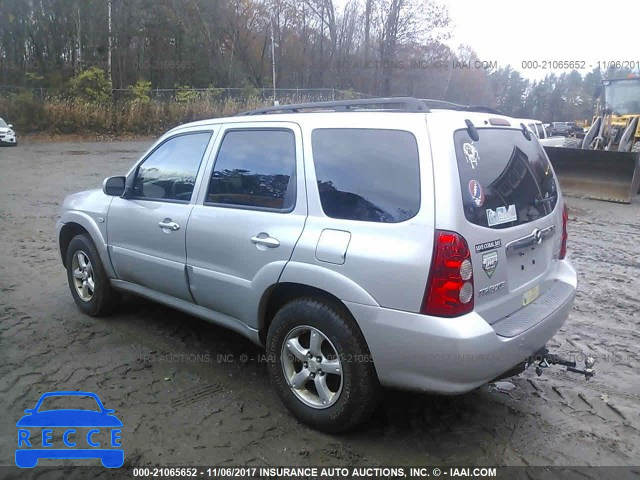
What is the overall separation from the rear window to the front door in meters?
2.00

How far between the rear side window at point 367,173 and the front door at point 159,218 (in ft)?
4.00

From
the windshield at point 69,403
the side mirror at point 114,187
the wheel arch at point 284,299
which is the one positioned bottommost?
the windshield at point 69,403

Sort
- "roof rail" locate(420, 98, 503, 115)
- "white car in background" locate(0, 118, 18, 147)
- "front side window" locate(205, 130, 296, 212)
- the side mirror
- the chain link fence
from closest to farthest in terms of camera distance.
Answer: "front side window" locate(205, 130, 296, 212), "roof rail" locate(420, 98, 503, 115), the side mirror, "white car in background" locate(0, 118, 18, 147), the chain link fence

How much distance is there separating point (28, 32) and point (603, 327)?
43.0 metres

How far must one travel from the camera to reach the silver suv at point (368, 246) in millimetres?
2625

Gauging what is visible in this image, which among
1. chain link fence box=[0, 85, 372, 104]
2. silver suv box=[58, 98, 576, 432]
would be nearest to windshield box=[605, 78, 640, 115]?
silver suv box=[58, 98, 576, 432]

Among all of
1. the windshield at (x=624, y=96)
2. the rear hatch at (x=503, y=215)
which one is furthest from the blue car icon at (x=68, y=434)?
the windshield at (x=624, y=96)

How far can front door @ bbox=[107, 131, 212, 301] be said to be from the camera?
12.7 feet

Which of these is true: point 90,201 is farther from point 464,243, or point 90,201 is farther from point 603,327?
point 603,327

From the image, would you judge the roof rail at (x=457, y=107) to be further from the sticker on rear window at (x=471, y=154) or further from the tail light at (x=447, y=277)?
the tail light at (x=447, y=277)

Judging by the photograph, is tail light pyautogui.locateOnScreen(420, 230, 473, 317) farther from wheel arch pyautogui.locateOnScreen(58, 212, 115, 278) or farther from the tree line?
the tree line

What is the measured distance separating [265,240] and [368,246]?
2.46 ft

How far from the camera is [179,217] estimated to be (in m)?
3.83

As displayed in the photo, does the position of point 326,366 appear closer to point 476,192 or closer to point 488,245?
point 488,245
